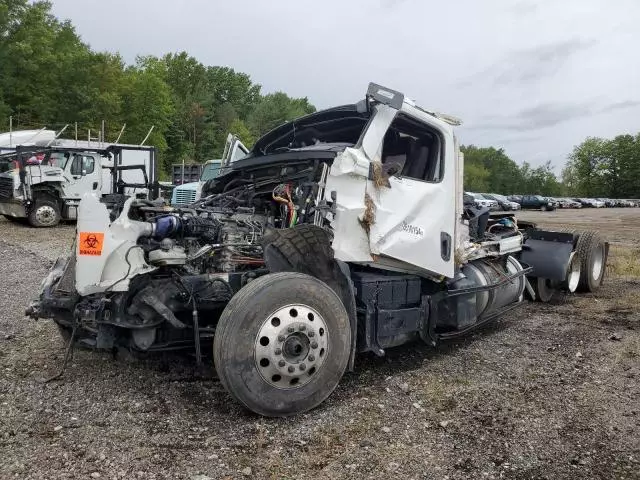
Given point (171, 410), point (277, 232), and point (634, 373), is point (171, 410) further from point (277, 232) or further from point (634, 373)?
point (634, 373)

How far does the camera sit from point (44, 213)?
1599cm

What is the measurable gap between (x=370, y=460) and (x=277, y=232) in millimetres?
1647

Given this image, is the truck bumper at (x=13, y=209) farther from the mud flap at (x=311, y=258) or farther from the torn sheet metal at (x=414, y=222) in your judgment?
the torn sheet metal at (x=414, y=222)

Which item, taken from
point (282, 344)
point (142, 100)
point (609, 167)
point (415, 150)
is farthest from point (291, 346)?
point (609, 167)

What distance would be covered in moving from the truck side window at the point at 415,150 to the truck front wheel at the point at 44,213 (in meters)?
13.7

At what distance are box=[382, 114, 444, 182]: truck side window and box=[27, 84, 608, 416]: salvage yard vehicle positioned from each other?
0.04 ft

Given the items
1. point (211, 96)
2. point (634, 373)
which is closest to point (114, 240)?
point (634, 373)

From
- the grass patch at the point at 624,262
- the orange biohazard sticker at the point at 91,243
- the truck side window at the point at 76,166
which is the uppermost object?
the truck side window at the point at 76,166

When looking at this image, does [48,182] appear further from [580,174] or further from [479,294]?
[580,174]

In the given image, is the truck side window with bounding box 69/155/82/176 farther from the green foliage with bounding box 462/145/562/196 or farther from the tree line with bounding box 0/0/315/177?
the green foliage with bounding box 462/145/562/196

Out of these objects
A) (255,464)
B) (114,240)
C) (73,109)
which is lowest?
(255,464)

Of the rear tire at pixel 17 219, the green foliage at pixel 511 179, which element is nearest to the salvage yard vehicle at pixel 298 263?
the rear tire at pixel 17 219

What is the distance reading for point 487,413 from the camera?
3.99 metres

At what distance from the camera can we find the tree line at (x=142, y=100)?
3500 cm
